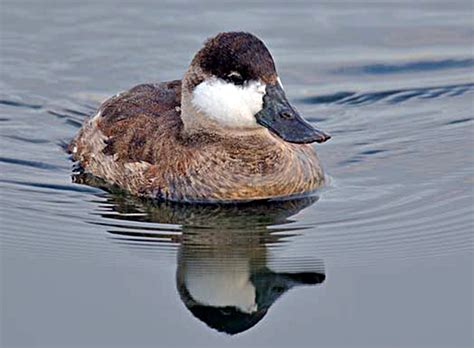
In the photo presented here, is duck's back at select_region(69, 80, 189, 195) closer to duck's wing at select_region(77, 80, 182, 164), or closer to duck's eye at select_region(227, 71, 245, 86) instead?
duck's wing at select_region(77, 80, 182, 164)

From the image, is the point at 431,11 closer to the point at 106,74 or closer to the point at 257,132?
the point at 106,74

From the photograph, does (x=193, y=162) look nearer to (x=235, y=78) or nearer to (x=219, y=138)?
(x=219, y=138)

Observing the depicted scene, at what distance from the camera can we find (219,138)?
390 inches

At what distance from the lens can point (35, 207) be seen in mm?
10008

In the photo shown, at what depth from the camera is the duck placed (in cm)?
951

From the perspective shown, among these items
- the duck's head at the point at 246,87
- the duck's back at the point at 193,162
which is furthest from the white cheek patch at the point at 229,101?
the duck's back at the point at 193,162

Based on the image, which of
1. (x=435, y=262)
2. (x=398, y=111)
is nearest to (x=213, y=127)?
(x=435, y=262)

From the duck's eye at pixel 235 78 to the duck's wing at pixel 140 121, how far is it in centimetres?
75

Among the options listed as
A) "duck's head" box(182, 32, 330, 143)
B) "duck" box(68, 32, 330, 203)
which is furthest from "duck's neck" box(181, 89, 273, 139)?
"duck's head" box(182, 32, 330, 143)

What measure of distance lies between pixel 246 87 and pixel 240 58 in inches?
8.3

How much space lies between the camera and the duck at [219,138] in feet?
31.2

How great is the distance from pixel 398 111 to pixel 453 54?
158cm

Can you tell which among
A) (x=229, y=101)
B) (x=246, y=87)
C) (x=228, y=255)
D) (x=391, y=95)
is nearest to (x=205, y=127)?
(x=229, y=101)

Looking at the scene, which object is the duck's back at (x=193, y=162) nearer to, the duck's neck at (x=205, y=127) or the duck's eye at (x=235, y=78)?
the duck's neck at (x=205, y=127)
